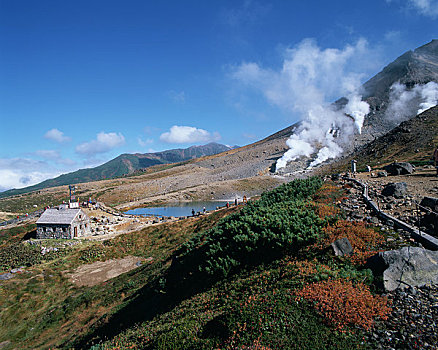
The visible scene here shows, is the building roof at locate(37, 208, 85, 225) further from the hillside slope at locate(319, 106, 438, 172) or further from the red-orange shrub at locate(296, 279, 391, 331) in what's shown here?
the hillside slope at locate(319, 106, 438, 172)

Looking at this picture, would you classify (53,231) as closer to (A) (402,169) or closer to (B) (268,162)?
(A) (402,169)

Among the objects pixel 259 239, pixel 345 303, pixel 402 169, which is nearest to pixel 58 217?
pixel 259 239

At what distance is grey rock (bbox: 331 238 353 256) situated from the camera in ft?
34.1

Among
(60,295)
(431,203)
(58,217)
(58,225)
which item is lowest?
(60,295)

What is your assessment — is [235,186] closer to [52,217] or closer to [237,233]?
[52,217]

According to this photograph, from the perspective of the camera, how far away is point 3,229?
40.7 metres

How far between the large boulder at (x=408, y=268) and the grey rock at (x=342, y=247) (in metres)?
1.64

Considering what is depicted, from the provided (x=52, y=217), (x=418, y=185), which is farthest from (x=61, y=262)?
(x=418, y=185)

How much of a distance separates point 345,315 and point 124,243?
31624 millimetres

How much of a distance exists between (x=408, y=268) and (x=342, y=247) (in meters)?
2.58

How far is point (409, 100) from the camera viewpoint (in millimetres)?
101500

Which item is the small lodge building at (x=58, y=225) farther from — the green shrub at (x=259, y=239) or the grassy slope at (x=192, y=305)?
the green shrub at (x=259, y=239)

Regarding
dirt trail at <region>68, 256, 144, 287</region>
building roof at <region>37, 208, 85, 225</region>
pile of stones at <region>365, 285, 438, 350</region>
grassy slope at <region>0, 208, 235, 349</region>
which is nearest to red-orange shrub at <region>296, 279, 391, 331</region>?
pile of stones at <region>365, 285, 438, 350</region>

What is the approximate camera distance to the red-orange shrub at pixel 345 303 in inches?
271
